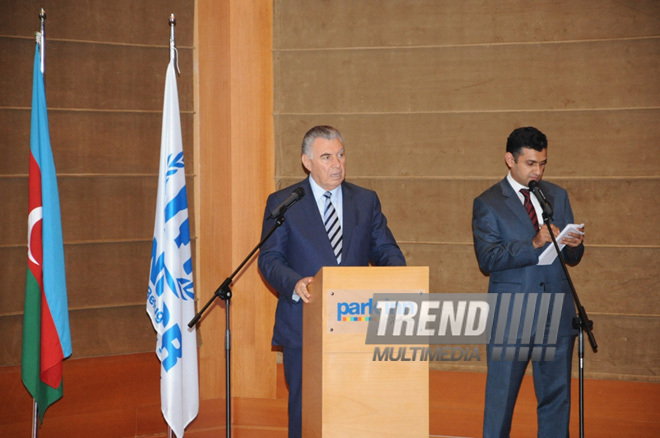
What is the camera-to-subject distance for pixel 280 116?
4848 mm

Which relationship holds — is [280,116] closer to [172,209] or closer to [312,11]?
[312,11]

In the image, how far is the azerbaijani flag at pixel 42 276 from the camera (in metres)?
3.61

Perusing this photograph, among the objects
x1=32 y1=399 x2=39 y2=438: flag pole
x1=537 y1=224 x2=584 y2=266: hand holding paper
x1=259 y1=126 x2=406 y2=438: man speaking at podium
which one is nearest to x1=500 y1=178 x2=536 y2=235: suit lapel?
x1=537 y1=224 x2=584 y2=266: hand holding paper

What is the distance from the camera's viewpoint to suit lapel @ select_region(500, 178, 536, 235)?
3507mm

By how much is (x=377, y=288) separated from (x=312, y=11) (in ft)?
9.33

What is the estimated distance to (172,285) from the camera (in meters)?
3.77

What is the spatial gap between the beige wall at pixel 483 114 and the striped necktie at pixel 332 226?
155cm

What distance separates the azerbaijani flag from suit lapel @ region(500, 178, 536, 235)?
7.72 feet

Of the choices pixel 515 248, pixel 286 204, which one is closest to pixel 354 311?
pixel 286 204

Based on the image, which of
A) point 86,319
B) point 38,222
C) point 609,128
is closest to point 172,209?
point 38,222

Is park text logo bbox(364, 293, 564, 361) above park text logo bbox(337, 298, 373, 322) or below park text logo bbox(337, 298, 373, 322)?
below

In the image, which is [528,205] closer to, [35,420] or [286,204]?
[286,204]

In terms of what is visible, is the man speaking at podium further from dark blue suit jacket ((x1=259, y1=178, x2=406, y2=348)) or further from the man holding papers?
the man holding papers

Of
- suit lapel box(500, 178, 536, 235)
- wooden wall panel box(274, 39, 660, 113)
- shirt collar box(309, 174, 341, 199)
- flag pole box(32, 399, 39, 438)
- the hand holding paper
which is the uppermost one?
wooden wall panel box(274, 39, 660, 113)
